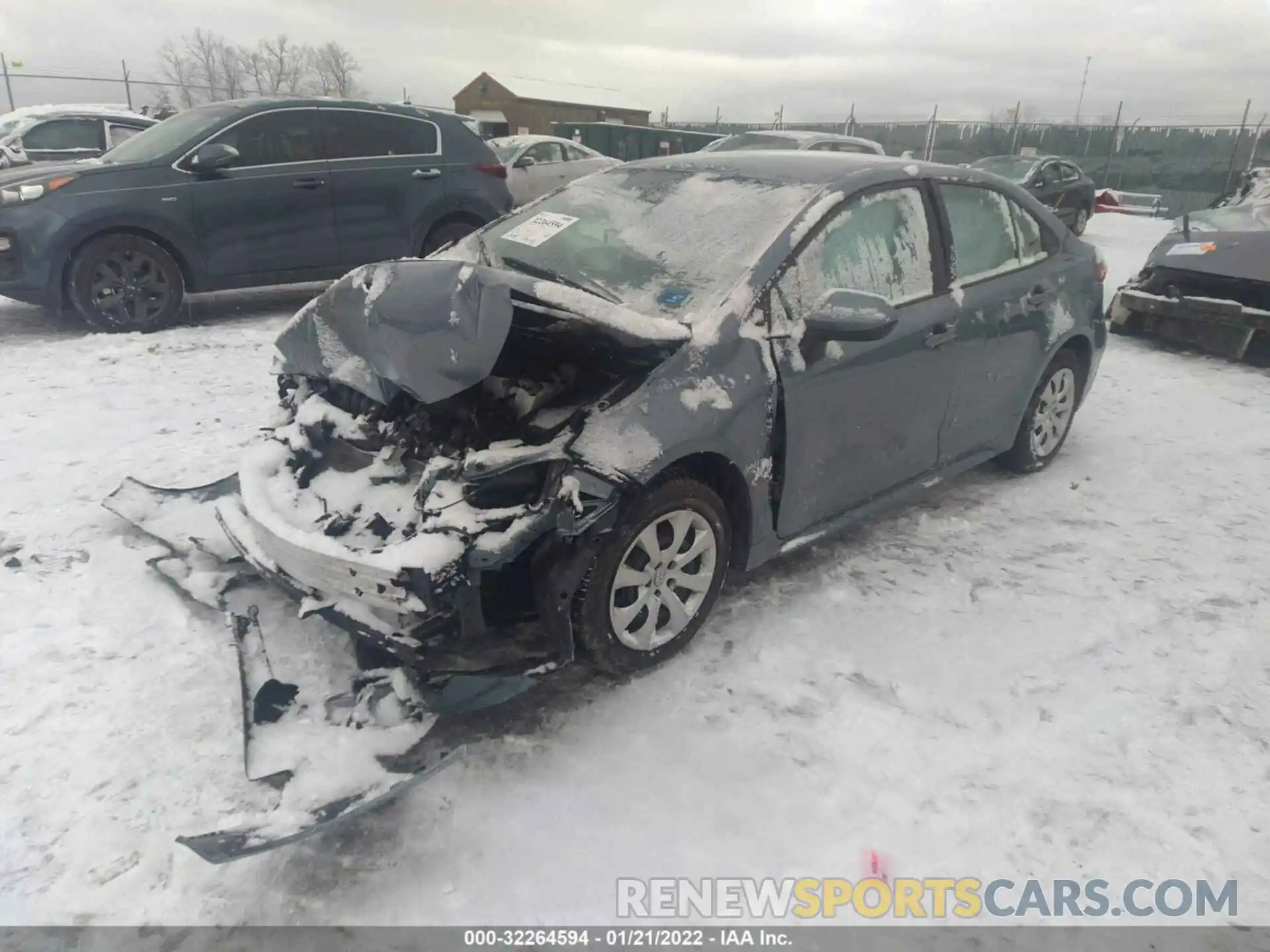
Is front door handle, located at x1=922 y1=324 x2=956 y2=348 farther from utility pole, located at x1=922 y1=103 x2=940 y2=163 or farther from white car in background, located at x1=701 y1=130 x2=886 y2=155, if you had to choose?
utility pole, located at x1=922 y1=103 x2=940 y2=163

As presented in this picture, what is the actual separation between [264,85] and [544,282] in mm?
52303

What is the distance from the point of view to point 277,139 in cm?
699

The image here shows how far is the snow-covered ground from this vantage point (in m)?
2.22

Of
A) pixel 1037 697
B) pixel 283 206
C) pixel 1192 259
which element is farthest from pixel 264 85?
pixel 1037 697

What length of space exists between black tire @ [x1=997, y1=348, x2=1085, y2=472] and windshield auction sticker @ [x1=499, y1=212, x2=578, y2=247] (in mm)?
2608

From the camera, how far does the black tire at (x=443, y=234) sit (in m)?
7.77

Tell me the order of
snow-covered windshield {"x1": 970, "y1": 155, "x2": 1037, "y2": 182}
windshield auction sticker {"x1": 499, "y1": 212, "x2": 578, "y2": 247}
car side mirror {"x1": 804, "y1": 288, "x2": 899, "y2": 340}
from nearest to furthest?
car side mirror {"x1": 804, "y1": 288, "x2": 899, "y2": 340}
windshield auction sticker {"x1": 499, "y1": 212, "x2": 578, "y2": 247}
snow-covered windshield {"x1": 970, "y1": 155, "x2": 1037, "y2": 182}

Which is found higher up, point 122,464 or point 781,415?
point 781,415

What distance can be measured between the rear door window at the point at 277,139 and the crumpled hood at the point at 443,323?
480 centimetres

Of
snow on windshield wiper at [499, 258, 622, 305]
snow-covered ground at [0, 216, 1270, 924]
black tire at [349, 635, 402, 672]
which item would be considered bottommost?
snow-covered ground at [0, 216, 1270, 924]

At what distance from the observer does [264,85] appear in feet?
152

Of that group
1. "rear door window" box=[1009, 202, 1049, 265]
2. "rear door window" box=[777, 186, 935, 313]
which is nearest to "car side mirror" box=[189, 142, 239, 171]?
"rear door window" box=[777, 186, 935, 313]

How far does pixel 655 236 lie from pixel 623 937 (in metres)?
2.49

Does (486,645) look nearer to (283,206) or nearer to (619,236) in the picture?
(619,236)
